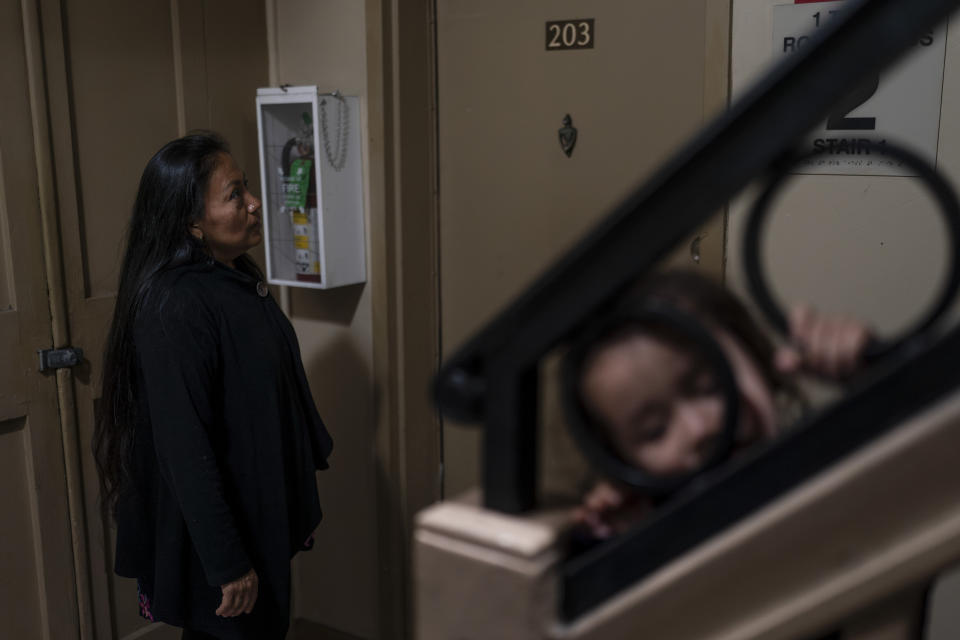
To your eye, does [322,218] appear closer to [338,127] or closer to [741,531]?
[338,127]

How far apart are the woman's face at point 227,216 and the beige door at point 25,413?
51cm

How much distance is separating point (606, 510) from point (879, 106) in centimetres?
166

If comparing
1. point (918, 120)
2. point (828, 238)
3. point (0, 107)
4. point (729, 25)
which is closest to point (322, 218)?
point (0, 107)

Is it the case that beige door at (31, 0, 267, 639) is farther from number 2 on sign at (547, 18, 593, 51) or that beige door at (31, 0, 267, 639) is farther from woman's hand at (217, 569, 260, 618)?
number 2 on sign at (547, 18, 593, 51)

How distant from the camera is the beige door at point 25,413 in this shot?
2.05m

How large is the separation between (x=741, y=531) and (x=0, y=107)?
6.71 feet

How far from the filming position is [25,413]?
7.03ft

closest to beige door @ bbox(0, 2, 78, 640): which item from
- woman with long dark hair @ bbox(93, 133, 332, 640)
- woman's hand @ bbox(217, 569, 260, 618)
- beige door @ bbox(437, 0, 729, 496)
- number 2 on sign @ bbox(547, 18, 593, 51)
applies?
woman with long dark hair @ bbox(93, 133, 332, 640)

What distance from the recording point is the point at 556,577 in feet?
1.96

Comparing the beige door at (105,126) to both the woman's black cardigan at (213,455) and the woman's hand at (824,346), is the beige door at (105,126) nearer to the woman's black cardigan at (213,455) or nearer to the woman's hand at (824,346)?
the woman's black cardigan at (213,455)

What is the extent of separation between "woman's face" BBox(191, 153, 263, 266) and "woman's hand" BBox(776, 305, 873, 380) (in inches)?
59.6

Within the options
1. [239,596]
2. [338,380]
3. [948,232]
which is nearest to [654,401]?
[948,232]

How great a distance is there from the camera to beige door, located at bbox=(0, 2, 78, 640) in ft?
6.73

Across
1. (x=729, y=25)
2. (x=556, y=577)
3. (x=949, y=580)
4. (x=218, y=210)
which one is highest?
(x=729, y=25)
